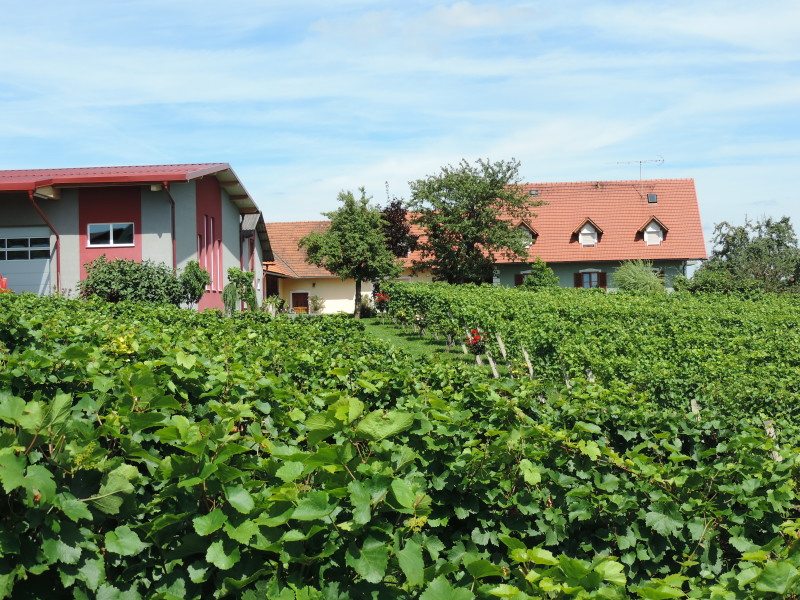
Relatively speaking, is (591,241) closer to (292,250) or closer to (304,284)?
(304,284)

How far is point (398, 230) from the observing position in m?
50.8

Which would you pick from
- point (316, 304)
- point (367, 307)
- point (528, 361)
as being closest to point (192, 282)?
point (528, 361)

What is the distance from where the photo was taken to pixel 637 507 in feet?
14.8

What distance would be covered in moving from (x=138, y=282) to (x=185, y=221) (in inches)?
128

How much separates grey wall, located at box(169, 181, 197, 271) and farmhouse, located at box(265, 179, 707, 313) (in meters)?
23.5

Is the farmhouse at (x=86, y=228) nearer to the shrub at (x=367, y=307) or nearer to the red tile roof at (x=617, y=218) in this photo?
the shrub at (x=367, y=307)

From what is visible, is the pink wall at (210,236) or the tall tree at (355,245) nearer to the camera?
the pink wall at (210,236)

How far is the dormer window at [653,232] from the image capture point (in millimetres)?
52375

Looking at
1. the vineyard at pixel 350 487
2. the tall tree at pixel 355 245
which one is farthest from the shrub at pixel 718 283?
the vineyard at pixel 350 487

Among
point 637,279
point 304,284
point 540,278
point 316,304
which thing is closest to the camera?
point 637,279

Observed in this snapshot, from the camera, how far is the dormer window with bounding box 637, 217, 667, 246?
52.4 m

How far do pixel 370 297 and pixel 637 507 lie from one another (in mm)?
45110

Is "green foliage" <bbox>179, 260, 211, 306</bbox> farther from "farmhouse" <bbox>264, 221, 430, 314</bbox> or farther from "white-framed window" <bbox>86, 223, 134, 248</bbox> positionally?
"farmhouse" <bbox>264, 221, 430, 314</bbox>

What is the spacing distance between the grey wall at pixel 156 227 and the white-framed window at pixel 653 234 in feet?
113
